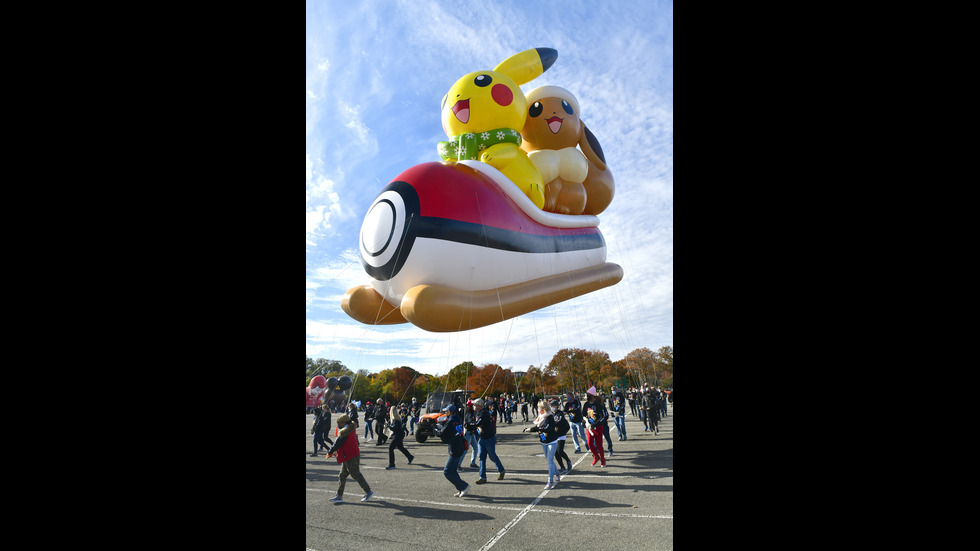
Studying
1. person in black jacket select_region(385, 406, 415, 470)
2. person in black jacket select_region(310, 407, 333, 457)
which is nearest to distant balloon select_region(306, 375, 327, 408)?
person in black jacket select_region(310, 407, 333, 457)

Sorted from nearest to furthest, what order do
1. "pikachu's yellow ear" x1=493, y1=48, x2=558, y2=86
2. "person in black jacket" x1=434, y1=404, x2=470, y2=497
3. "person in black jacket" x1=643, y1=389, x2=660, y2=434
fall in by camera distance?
"person in black jacket" x1=434, y1=404, x2=470, y2=497, "pikachu's yellow ear" x1=493, y1=48, x2=558, y2=86, "person in black jacket" x1=643, y1=389, x2=660, y2=434

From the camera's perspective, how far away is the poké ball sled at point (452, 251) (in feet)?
21.3

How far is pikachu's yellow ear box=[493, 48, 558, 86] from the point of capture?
8.59 metres

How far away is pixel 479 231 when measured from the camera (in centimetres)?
678

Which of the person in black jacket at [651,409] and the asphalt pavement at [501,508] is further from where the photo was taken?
the person in black jacket at [651,409]

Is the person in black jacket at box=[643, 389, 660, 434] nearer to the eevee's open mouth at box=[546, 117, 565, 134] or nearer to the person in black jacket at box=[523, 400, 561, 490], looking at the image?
the person in black jacket at box=[523, 400, 561, 490]

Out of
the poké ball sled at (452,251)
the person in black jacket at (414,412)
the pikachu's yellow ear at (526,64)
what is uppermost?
the pikachu's yellow ear at (526,64)

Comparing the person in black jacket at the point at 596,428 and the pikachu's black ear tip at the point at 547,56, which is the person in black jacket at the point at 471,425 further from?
the pikachu's black ear tip at the point at 547,56

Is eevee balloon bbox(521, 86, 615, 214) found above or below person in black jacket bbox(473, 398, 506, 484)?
above

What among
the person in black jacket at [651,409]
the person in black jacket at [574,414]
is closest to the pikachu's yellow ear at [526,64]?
the person in black jacket at [574,414]

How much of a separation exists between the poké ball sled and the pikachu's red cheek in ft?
4.38

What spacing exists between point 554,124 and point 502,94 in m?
1.32
